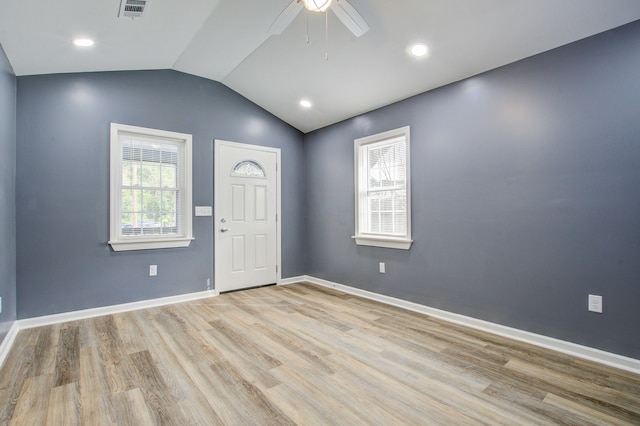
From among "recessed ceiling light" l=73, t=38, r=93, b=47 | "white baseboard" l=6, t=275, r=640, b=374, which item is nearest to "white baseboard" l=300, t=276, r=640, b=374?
"white baseboard" l=6, t=275, r=640, b=374

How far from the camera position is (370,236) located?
423cm

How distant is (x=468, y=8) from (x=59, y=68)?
152 inches

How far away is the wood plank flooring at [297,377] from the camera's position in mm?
1840

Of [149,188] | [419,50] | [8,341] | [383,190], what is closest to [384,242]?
[383,190]

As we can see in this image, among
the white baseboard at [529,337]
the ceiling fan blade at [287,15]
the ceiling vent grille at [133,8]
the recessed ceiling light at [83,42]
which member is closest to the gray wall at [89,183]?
the recessed ceiling light at [83,42]

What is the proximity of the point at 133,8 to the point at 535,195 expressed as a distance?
3.56m

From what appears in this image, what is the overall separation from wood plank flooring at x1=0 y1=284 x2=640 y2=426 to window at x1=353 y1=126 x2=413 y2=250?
109cm

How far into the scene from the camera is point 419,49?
9.84ft

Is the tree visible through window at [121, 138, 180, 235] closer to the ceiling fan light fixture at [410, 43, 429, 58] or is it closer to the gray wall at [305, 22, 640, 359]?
the gray wall at [305, 22, 640, 359]

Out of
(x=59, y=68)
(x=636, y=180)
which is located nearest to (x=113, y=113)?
(x=59, y=68)

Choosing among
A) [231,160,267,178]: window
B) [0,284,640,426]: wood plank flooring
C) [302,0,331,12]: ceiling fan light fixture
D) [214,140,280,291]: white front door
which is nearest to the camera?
[0,284,640,426]: wood plank flooring

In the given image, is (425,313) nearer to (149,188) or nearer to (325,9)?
(325,9)

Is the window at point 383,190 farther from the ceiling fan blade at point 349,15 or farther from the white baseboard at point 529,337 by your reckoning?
the ceiling fan blade at point 349,15

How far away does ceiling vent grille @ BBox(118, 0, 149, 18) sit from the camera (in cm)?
235
